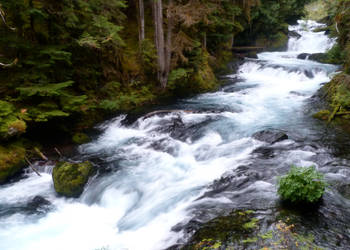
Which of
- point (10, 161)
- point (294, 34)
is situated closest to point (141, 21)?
point (10, 161)

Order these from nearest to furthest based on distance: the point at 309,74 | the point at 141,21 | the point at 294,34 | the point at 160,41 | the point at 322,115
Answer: the point at 322,115 → the point at 160,41 → the point at 141,21 → the point at 309,74 → the point at 294,34

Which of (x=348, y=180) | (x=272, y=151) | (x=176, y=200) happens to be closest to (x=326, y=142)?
(x=272, y=151)

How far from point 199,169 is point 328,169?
11.2ft

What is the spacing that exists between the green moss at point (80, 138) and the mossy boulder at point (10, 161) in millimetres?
1898

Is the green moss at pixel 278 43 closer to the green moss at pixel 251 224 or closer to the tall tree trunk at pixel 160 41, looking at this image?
the tall tree trunk at pixel 160 41

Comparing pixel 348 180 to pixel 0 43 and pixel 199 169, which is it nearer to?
pixel 199 169

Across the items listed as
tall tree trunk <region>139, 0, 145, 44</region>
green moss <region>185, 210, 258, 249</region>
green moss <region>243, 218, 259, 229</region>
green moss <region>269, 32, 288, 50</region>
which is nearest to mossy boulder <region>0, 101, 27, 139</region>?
green moss <region>185, 210, 258, 249</region>

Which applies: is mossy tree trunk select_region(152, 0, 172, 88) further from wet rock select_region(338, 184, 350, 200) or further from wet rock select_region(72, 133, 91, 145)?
wet rock select_region(338, 184, 350, 200)

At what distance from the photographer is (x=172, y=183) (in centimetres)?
759

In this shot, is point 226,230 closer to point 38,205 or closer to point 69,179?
point 69,179

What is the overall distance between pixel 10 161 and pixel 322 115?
11568 mm

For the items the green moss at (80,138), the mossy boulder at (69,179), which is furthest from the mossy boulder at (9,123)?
the green moss at (80,138)

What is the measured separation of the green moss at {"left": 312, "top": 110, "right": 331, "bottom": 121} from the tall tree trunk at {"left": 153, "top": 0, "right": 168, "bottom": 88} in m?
7.75

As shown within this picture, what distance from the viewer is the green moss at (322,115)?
1096 centimetres
